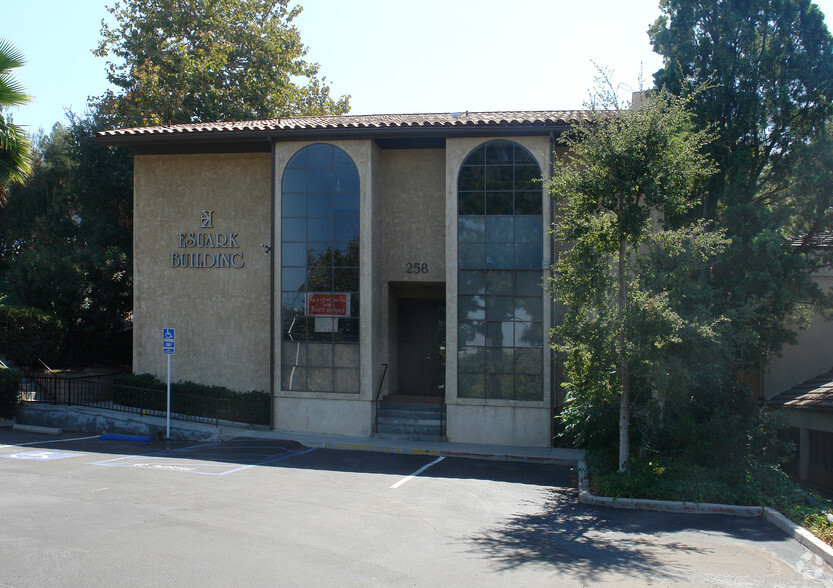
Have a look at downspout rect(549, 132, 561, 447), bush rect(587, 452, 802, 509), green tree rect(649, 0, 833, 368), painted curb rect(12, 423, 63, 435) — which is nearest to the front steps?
downspout rect(549, 132, 561, 447)

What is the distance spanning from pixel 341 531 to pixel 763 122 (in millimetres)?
12908

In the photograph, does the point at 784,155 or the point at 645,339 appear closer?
the point at 645,339

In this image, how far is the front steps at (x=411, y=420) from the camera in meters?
17.8

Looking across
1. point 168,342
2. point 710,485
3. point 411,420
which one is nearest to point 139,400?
point 168,342

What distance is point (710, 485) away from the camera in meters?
11.8

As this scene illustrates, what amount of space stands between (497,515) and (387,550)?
117 inches

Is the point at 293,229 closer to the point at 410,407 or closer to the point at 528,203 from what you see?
the point at 410,407

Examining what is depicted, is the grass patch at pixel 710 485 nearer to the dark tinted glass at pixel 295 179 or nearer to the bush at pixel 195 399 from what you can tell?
the bush at pixel 195 399

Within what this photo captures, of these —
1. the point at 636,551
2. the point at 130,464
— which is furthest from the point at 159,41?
the point at 636,551

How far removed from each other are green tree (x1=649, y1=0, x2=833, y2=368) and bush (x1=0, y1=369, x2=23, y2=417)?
18.1 meters

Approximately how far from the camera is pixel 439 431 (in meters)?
17.8

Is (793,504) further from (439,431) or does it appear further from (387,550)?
(439,431)

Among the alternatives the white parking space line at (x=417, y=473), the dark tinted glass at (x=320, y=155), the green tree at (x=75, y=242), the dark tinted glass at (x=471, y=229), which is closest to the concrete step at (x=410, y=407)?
the white parking space line at (x=417, y=473)

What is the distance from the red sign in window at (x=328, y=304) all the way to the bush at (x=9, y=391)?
327 inches
